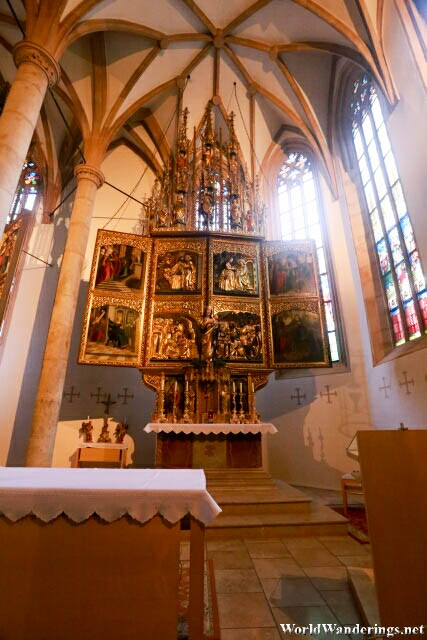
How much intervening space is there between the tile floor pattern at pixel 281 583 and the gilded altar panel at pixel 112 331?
13.1ft

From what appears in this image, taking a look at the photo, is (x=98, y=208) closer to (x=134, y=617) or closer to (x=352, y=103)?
(x=352, y=103)

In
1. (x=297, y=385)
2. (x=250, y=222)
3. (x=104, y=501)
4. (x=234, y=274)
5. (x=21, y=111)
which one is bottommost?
(x=104, y=501)

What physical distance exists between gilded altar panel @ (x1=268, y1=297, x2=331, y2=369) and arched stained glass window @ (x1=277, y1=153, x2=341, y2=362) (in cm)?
226

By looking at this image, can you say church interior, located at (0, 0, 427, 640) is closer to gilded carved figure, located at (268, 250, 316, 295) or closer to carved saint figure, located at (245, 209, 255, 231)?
gilded carved figure, located at (268, 250, 316, 295)

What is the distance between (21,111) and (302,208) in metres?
8.62

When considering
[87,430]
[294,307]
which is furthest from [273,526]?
[87,430]

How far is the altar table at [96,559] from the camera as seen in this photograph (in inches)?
74.1

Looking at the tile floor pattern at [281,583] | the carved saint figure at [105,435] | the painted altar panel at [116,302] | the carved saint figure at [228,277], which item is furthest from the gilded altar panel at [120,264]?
the tile floor pattern at [281,583]

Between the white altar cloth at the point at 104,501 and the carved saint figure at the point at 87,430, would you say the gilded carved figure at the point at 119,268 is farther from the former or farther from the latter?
the white altar cloth at the point at 104,501

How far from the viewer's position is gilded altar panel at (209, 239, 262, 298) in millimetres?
7750

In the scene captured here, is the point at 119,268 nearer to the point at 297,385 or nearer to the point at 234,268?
the point at 234,268

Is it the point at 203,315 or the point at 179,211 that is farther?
the point at 179,211

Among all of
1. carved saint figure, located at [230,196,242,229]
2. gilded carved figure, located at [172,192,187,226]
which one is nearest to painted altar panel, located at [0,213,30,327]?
gilded carved figure, located at [172,192,187,226]

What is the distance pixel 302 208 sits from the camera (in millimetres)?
11125
